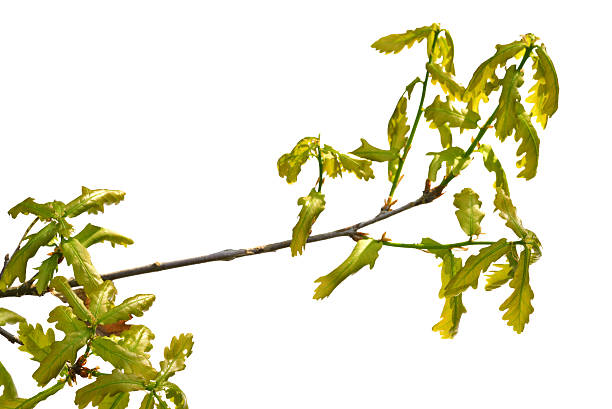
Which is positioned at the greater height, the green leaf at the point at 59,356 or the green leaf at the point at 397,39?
the green leaf at the point at 397,39

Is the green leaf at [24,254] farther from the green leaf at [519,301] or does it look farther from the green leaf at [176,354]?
the green leaf at [519,301]

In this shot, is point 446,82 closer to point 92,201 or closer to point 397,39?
point 397,39

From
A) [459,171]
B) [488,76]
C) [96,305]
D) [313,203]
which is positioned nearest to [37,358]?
[96,305]

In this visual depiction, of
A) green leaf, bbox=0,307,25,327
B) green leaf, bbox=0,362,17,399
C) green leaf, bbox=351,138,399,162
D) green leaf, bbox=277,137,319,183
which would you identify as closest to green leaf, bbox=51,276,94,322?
green leaf, bbox=0,307,25,327

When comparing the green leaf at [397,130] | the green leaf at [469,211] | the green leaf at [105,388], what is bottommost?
the green leaf at [105,388]

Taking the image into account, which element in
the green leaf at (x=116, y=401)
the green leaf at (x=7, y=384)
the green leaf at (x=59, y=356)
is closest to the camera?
the green leaf at (x=59, y=356)

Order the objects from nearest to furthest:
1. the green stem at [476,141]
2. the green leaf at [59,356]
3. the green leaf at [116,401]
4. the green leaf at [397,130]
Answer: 1. the green leaf at [59,356]
2. the green leaf at [116,401]
3. the green stem at [476,141]
4. the green leaf at [397,130]

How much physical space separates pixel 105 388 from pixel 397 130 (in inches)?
39.0

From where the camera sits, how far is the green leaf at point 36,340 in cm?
191

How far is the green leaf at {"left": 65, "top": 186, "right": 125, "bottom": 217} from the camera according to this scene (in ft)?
6.69

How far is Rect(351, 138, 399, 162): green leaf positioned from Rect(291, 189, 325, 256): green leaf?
0.22 metres

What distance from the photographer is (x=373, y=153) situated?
2227mm

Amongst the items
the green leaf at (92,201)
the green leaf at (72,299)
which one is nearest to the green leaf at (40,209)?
the green leaf at (92,201)

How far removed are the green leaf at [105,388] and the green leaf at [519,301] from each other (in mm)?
868
